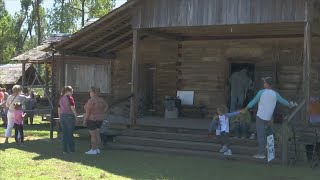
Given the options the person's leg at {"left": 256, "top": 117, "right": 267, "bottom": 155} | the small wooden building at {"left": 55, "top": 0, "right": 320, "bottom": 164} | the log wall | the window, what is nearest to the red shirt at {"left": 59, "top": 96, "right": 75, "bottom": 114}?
the small wooden building at {"left": 55, "top": 0, "right": 320, "bottom": 164}

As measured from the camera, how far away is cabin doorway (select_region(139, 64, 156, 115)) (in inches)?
797

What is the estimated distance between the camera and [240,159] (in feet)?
41.5

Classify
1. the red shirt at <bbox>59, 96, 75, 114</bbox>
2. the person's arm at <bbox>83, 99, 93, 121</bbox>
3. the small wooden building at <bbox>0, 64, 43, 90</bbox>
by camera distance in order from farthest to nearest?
the small wooden building at <bbox>0, 64, 43, 90</bbox> < the red shirt at <bbox>59, 96, 75, 114</bbox> < the person's arm at <bbox>83, 99, 93, 121</bbox>

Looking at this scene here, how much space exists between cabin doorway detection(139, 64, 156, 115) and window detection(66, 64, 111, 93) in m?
1.75

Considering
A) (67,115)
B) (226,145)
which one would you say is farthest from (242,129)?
(67,115)

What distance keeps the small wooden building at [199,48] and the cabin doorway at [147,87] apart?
0.8 inches

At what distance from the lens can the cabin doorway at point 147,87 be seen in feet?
66.4

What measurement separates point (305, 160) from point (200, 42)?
7.80 m

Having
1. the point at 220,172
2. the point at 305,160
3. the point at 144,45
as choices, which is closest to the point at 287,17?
the point at 305,160

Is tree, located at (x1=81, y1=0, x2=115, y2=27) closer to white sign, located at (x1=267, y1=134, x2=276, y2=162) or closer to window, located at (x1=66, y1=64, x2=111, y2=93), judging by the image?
window, located at (x1=66, y1=64, x2=111, y2=93)

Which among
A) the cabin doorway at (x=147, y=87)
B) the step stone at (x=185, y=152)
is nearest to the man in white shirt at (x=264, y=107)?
the step stone at (x=185, y=152)

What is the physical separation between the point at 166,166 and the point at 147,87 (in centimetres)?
931

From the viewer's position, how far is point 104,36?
18.5 m

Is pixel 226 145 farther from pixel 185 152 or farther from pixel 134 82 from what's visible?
pixel 134 82
